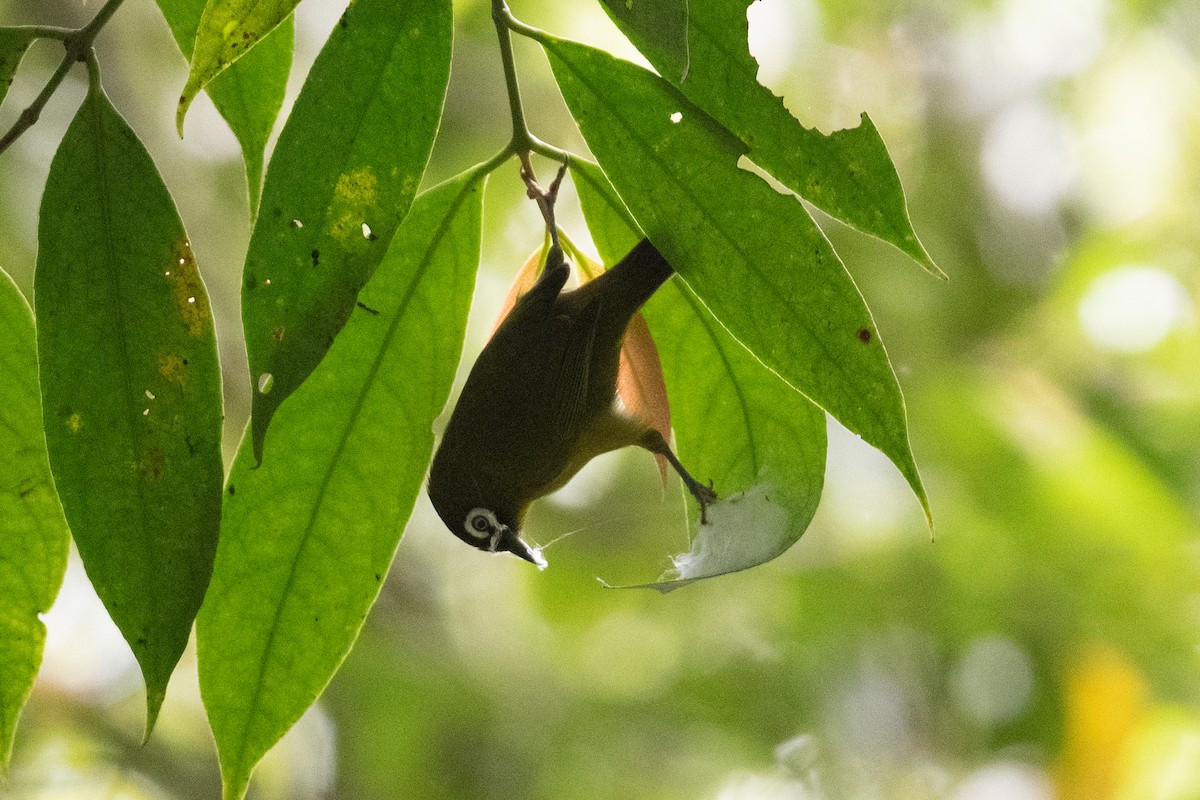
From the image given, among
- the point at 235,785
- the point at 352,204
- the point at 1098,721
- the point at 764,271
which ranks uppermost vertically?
the point at 1098,721

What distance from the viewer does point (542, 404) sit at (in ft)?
2.97

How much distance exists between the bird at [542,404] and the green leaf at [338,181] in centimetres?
21

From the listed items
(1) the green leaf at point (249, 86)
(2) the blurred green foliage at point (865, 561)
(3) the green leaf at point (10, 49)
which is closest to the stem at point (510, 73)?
(1) the green leaf at point (249, 86)

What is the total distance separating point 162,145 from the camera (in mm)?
2893

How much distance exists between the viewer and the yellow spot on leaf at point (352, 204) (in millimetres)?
647

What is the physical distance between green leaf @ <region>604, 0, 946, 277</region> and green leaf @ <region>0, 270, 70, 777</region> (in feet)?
1.77

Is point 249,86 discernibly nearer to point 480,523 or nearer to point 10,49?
point 10,49

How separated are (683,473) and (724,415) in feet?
0.18

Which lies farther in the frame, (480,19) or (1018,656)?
(1018,656)

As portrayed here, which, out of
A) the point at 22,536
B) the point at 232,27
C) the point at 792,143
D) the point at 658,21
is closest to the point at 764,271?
the point at 792,143

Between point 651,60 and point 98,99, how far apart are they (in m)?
0.38

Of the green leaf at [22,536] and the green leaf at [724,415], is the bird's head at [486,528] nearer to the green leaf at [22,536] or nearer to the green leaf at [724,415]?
the green leaf at [724,415]

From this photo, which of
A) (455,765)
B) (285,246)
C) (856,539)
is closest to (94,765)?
(455,765)

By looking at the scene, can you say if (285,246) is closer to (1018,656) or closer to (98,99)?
(98,99)
